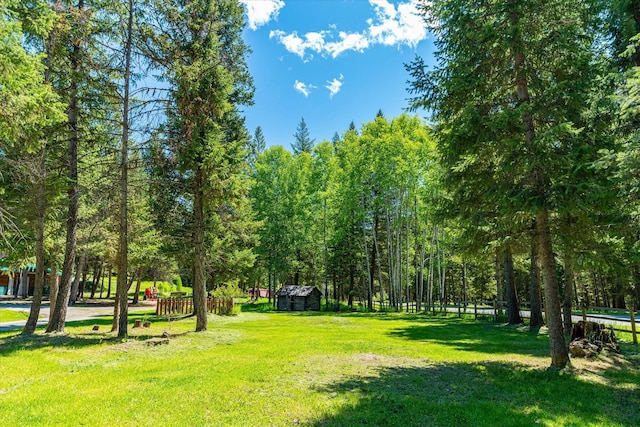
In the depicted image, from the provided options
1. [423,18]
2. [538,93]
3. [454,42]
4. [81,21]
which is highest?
[81,21]

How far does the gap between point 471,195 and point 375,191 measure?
23718 millimetres

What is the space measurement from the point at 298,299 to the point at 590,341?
23.3 metres

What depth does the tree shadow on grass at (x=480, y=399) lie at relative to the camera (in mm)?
A: 5109

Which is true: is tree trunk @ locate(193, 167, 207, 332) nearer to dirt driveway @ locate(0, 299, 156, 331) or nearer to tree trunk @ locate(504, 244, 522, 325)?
dirt driveway @ locate(0, 299, 156, 331)

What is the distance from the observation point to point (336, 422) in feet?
16.0

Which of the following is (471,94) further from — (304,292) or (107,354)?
(304,292)

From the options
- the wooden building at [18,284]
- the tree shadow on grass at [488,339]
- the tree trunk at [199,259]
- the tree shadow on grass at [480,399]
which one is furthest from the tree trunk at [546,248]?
the wooden building at [18,284]

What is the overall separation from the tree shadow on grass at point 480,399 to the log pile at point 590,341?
1537 mm

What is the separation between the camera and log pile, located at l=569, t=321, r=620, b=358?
9.38 m

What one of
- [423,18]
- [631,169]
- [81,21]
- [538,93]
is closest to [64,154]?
[81,21]

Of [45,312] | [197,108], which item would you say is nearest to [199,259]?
[197,108]

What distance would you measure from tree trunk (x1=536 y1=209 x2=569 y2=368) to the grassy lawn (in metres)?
0.35

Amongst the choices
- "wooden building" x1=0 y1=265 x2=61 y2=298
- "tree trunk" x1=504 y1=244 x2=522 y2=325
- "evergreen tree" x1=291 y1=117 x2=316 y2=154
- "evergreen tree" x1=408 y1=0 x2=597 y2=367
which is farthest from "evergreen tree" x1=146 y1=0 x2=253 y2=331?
"evergreen tree" x1=291 y1=117 x2=316 y2=154

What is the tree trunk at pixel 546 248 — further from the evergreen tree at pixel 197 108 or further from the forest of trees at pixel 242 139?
the evergreen tree at pixel 197 108
